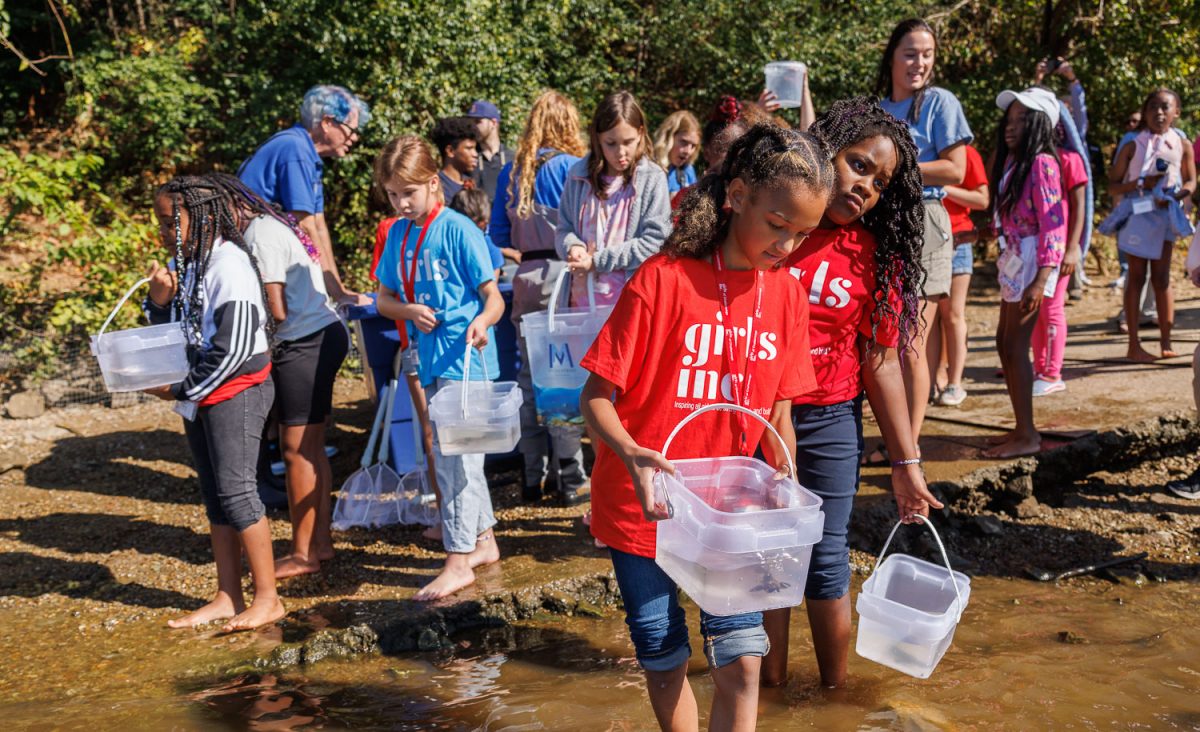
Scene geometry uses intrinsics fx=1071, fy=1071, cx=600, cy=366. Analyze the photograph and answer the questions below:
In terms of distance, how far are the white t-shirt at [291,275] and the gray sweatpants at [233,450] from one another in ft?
1.61

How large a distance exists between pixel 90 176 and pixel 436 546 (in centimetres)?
729

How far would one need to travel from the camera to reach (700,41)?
11891 millimetres

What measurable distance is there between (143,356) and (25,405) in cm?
431

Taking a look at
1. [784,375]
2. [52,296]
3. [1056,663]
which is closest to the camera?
[784,375]

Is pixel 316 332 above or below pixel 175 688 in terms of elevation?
above

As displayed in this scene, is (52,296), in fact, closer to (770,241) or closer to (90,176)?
(90,176)

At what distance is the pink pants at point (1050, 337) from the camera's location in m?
6.71

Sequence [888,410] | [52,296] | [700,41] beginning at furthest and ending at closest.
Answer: [700,41] → [52,296] → [888,410]

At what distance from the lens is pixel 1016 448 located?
558cm

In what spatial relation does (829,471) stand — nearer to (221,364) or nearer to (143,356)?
(221,364)

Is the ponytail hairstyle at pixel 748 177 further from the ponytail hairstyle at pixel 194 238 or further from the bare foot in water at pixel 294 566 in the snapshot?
the bare foot in water at pixel 294 566

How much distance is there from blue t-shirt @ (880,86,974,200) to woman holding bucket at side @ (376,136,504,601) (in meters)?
2.11

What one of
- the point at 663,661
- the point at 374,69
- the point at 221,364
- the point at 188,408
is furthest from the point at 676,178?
the point at 374,69

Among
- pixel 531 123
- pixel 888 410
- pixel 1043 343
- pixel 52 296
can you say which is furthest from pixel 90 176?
pixel 888 410
